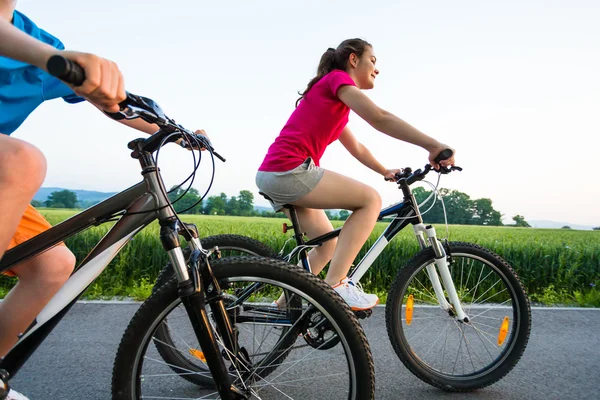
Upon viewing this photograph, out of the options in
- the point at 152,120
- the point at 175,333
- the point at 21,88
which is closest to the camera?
the point at 152,120

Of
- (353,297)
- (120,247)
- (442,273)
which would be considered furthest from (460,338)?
(120,247)

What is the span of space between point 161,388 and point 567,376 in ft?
8.22

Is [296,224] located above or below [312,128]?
below

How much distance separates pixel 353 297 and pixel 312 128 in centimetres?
102

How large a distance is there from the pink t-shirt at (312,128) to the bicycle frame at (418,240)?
0.30m

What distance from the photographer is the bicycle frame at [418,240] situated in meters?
2.86

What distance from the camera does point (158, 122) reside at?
1.66 meters

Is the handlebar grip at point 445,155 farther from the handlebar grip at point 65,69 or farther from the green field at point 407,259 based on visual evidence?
the green field at point 407,259

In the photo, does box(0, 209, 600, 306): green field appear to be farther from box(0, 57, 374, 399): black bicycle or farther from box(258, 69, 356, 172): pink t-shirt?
box(0, 57, 374, 399): black bicycle

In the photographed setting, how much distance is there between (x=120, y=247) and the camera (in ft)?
5.69

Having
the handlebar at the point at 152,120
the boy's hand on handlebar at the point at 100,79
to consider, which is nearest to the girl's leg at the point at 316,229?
the handlebar at the point at 152,120

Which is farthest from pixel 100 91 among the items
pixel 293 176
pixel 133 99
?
pixel 293 176

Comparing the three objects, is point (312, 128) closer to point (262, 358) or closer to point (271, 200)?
point (271, 200)

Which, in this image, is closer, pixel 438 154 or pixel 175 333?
pixel 175 333
